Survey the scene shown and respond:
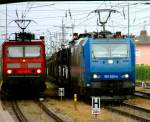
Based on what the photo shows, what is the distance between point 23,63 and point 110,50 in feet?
17.5

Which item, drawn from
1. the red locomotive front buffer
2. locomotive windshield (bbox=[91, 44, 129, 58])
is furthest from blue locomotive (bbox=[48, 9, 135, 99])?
the red locomotive front buffer

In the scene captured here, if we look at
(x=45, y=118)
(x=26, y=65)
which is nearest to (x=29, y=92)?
(x=26, y=65)

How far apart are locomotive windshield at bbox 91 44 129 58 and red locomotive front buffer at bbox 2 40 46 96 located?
4.11 meters

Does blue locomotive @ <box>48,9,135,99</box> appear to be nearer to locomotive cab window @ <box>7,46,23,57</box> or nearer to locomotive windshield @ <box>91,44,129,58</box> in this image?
locomotive windshield @ <box>91,44,129,58</box>

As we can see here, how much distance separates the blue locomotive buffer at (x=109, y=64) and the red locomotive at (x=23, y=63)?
3.74 m

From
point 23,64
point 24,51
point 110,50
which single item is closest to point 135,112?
point 110,50

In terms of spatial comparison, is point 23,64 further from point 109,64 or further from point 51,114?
point 51,114

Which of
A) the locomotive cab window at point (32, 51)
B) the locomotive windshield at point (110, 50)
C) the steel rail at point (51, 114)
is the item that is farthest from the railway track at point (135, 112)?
the locomotive cab window at point (32, 51)

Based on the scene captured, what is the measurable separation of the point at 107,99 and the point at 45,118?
222 inches

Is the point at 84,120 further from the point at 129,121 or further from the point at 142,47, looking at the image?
the point at 142,47

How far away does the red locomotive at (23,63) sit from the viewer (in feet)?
92.5

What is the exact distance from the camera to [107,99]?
2530cm

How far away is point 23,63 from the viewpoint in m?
28.4

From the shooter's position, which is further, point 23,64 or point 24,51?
point 24,51
